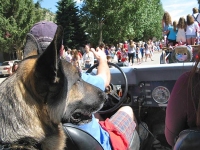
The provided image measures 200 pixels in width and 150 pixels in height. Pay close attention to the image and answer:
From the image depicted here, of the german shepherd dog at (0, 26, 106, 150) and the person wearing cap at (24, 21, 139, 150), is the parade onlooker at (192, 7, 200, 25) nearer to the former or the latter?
the person wearing cap at (24, 21, 139, 150)

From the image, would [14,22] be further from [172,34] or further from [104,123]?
[104,123]

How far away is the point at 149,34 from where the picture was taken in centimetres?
6788

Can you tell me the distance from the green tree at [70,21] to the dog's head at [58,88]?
36.1m

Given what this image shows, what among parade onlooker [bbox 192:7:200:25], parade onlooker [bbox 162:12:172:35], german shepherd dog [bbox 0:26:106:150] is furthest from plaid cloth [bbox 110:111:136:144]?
parade onlooker [bbox 162:12:172:35]

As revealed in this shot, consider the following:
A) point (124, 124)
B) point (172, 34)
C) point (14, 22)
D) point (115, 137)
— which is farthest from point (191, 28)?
point (14, 22)

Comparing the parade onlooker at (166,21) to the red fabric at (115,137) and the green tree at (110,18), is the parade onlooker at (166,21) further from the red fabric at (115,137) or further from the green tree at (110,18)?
the green tree at (110,18)

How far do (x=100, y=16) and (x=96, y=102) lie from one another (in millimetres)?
39837

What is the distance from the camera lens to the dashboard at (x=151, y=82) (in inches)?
134

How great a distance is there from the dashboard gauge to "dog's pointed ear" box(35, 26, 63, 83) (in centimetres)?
196

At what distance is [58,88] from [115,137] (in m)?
1.22

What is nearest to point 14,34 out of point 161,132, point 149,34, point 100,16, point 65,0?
point 65,0

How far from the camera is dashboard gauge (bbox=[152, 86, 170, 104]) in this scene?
3477 millimetres

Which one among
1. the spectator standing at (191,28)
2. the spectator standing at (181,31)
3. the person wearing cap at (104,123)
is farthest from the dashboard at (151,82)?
the spectator standing at (181,31)

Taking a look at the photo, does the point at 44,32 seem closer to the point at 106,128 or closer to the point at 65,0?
the point at 106,128
